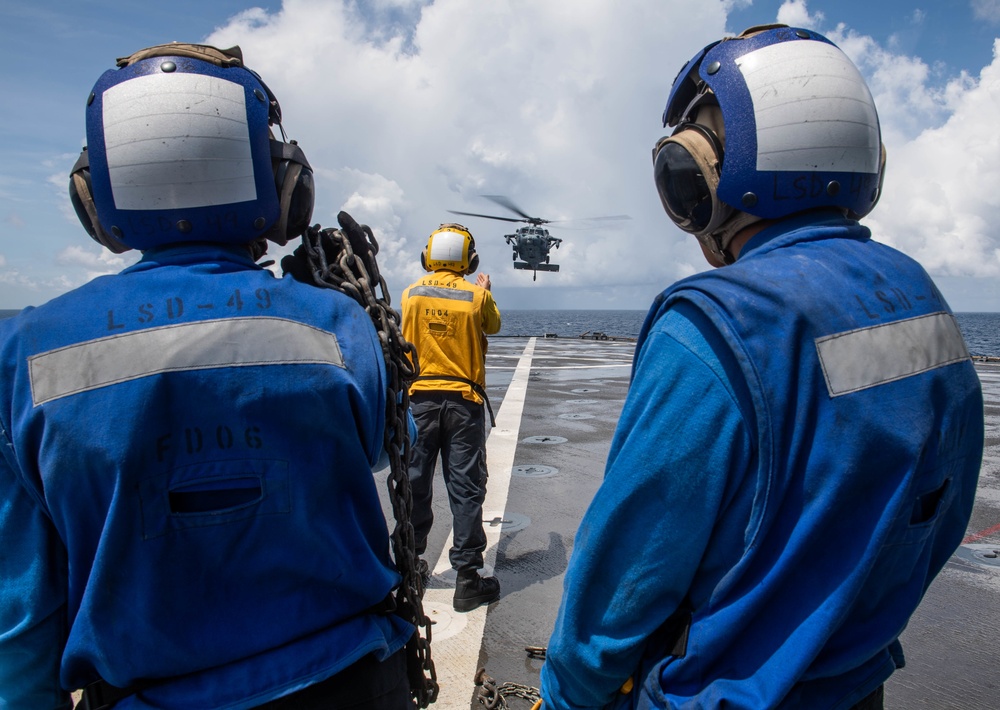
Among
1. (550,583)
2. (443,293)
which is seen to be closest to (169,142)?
(443,293)

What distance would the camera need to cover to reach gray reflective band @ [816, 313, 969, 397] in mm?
1292

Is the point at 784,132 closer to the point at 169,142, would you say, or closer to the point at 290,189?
the point at 290,189

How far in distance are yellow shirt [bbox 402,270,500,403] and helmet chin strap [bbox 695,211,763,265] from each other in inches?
122

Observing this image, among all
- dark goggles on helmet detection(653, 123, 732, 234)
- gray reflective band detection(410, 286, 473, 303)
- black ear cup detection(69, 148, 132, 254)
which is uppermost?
dark goggles on helmet detection(653, 123, 732, 234)

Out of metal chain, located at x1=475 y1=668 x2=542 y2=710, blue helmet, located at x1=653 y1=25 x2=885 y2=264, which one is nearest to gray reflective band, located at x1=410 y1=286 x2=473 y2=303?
metal chain, located at x1=475 y1=668 x2=542 y2=710

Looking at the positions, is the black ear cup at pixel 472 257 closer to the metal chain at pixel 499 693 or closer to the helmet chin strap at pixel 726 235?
the metal chain at pixel 499 693

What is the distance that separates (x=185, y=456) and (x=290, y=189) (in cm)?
80

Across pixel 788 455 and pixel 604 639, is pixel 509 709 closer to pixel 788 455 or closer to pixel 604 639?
pixel 604 639

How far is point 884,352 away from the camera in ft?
4.38

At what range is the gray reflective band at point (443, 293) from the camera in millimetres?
4910

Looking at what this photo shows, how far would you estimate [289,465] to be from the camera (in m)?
1.56

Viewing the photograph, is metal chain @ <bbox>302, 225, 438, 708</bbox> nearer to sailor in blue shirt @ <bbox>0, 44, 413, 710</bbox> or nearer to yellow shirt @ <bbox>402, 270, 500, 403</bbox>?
sailor in blue shirt @ <bbox>0, 44, 413, 710</bbox>

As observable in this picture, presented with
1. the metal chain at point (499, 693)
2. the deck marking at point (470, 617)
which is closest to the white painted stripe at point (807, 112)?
the metal chain at point (499, 693)

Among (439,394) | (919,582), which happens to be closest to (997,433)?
(439,394)
